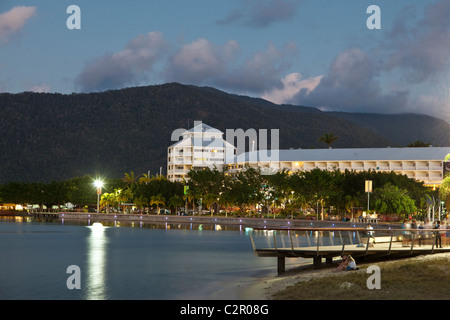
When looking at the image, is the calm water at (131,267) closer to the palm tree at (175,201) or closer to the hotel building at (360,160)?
the palm tree at (175,201)

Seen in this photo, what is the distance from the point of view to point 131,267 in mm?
43812

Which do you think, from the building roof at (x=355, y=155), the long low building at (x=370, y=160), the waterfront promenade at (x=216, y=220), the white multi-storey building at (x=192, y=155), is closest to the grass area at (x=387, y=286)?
the waterfront promenade at (x=216, y=220)

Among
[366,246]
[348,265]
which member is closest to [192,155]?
[366,246]

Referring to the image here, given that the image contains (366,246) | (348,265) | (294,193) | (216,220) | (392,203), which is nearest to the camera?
(348,265)

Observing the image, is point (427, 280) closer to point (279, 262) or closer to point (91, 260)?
point (279, 262)

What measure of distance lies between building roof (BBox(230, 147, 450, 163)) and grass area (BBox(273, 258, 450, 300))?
118 m

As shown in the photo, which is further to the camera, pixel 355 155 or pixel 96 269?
pixel 355 155

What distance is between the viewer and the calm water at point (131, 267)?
104ft

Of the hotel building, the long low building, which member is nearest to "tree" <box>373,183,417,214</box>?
the hotel building

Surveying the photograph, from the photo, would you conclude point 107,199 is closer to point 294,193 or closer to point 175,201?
point 175,201

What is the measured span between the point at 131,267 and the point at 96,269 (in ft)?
9.19
